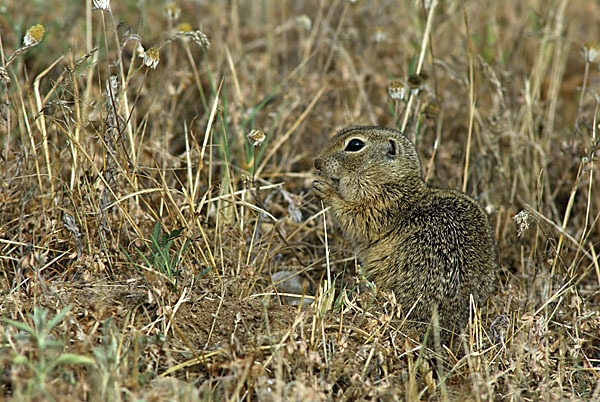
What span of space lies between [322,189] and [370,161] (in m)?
0.34

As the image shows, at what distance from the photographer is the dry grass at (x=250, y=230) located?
3.02 meters

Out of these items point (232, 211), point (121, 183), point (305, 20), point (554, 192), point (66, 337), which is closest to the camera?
point (66, 337)

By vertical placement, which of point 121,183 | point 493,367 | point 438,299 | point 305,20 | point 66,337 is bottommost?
point 493,367

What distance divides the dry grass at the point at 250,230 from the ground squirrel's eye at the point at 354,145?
0.46 meters

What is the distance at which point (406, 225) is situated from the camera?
3906 mm

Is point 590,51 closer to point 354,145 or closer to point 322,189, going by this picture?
point 354,145

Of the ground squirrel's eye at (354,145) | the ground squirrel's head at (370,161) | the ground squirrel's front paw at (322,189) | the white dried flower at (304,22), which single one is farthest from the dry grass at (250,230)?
the ground squirrel's eye at (354,145)

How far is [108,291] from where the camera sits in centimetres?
344

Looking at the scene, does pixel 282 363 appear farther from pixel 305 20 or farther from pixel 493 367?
pixel 305 20

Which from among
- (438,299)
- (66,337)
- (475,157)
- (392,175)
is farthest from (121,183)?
(475,157)

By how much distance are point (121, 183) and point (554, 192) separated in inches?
121

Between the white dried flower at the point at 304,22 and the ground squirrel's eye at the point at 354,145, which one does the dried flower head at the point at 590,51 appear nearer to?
the ground squirrel's eye at the point at 354,145

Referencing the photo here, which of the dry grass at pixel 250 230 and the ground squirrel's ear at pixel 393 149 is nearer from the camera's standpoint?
the dry grass at pixel 250 230

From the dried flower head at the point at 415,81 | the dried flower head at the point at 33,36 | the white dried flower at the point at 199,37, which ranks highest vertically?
the dried flower head at the point at 33,36
